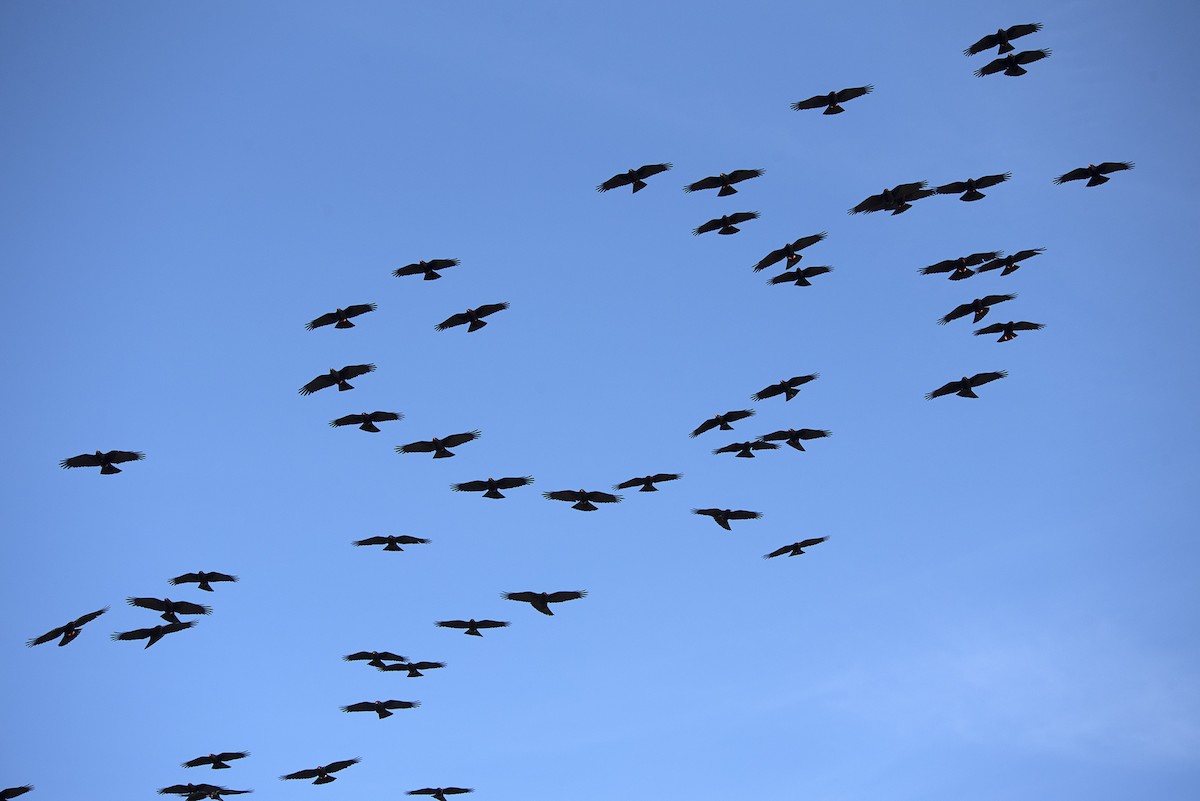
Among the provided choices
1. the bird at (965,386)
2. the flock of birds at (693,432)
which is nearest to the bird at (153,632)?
the flock of birds at (693,432)

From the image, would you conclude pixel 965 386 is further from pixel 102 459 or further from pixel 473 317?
pixel 102 459

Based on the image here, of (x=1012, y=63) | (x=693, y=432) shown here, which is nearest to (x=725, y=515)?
(x=693, y=432)

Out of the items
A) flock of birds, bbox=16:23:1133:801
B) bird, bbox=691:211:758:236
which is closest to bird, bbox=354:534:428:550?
flock of birds, bbox=16:23:1133:801

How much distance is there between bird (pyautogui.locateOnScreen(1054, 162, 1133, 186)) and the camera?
41.2 m

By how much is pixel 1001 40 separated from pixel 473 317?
18951 millimetres

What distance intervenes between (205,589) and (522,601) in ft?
37.6

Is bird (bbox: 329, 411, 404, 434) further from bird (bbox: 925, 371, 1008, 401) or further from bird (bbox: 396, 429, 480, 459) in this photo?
bird (bbox: 925, 371, 1008, 401)

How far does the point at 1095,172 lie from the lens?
41.7m

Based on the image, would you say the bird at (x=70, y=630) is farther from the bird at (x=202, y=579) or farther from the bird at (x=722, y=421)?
the bird at (x=722, y=421)

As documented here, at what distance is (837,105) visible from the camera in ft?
133

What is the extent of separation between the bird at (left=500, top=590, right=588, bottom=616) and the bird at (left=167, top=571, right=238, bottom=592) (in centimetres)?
995

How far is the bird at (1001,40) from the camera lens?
125ft

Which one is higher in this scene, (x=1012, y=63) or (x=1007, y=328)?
(x=1012, y=63)

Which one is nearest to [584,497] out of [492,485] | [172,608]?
[492,485]
